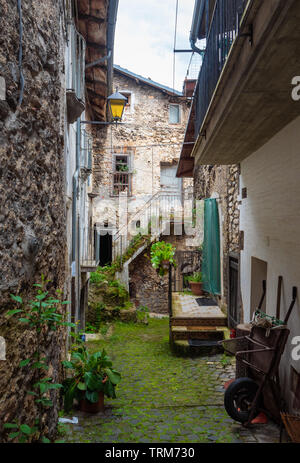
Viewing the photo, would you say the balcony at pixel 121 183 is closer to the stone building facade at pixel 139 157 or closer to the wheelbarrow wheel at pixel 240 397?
the stone building facade at pixel 139 157

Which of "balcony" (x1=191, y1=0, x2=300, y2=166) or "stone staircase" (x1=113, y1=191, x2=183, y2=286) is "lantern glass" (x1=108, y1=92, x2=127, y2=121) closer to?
"balcony" (x1=191, y1=0, x2=300, y2=166)

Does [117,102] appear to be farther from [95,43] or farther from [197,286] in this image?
[197,286]

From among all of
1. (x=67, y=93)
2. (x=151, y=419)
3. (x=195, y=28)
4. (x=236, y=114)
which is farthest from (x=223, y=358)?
Result: (x=195, y=28)

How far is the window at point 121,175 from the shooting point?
56.1ft

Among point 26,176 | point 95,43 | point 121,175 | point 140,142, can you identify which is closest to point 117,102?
point 95,43

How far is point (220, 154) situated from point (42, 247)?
4.14 meters

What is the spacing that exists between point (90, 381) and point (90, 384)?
0.04 meters

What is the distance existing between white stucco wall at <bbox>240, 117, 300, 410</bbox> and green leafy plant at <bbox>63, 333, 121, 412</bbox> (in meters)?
2.25

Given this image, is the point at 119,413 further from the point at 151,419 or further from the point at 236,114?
the point at 236,114

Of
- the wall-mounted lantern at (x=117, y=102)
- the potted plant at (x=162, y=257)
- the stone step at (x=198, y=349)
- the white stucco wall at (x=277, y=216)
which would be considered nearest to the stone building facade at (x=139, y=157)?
the potted plant at (x=162, y=257)

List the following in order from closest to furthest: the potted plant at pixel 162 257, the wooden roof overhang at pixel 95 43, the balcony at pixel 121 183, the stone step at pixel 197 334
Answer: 1. the wooden roof overhang at pixel 95 43
2. the stone step at pixel 197 334
3. the potted plant at pixel 162 257
4. the balcony at pixel 121 183

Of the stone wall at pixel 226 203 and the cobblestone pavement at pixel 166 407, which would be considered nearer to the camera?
the cobblestone pavement at pixel 166 407

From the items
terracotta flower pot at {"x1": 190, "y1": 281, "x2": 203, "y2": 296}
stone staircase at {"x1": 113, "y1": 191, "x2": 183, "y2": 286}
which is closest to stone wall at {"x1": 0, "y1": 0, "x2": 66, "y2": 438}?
terracotta flower pot at {"x1": 190, "y1": 281, "x2": 203, "y2": 296}

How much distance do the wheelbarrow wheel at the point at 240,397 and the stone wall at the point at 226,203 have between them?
373cm
